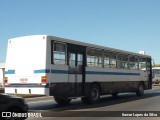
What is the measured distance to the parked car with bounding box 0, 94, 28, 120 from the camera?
33.9ft

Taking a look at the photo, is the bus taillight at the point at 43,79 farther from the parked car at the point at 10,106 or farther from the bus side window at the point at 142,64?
the bus side window at the point at 142,64

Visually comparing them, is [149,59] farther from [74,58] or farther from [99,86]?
[74,58]

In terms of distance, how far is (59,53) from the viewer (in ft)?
54.7

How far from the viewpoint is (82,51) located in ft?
60.7

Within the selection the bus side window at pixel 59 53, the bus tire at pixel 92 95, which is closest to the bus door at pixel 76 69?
the bus side window at pixel 59 53

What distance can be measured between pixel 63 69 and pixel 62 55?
2.26ft

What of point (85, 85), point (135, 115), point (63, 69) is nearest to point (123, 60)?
point (85, 85)

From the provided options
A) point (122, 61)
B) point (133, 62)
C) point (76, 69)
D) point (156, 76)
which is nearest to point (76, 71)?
point (76, 69)

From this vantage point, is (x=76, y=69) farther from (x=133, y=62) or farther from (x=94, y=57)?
(x=133, y=62)

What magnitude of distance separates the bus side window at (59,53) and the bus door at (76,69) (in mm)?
475

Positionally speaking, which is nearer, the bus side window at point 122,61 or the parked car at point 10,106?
the parked car at point 10,106

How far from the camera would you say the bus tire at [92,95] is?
63.0 ft

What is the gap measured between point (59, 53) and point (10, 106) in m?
6.43

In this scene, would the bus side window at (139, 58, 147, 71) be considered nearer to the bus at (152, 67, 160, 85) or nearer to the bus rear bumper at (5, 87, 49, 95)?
the bus rear bumper at (5, 87, 49, 95)
